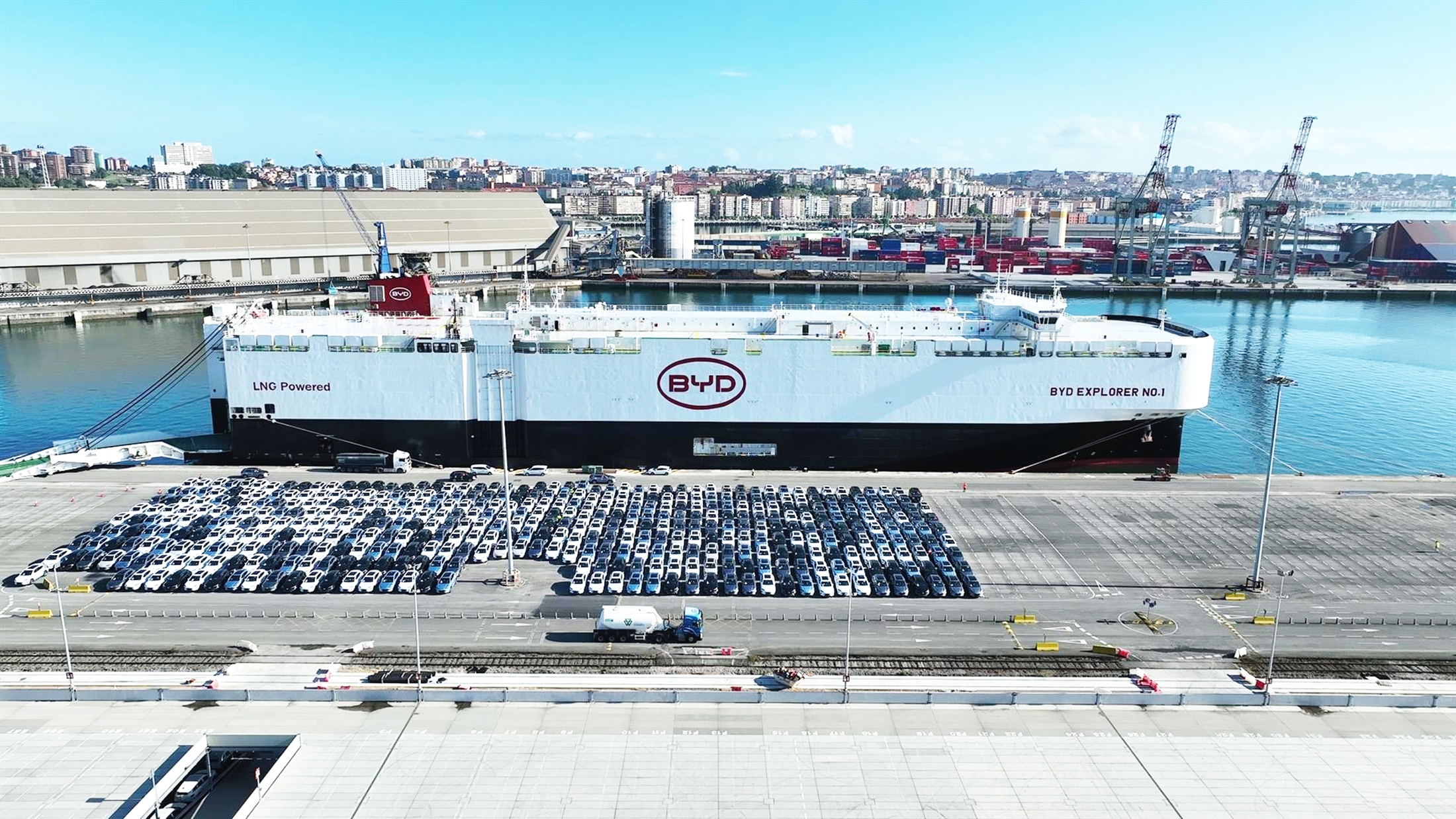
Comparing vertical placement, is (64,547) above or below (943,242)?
below

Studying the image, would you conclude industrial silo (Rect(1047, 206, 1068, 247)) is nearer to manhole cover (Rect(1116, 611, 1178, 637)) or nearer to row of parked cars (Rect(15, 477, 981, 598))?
row of parked cars (Rect(15, 477, 981, 598))

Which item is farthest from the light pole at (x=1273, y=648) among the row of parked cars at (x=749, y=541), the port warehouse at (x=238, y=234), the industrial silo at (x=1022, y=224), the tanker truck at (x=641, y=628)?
the industrial silo at (x=1022, y=224)

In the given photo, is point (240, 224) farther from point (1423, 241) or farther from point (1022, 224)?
point (1423, 241)

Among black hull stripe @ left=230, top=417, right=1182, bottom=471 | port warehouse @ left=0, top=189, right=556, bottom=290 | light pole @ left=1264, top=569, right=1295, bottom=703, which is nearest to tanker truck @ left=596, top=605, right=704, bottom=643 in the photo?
light pole @ left=1264, top=569, right=1295, bottom=703

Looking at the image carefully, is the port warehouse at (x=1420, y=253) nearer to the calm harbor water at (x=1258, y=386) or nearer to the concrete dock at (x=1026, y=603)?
the calm harbor water at (x=1258, y=386)

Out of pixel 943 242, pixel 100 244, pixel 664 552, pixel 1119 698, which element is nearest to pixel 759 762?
pixel 1119 698

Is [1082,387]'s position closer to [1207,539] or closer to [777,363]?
[1207,539]
